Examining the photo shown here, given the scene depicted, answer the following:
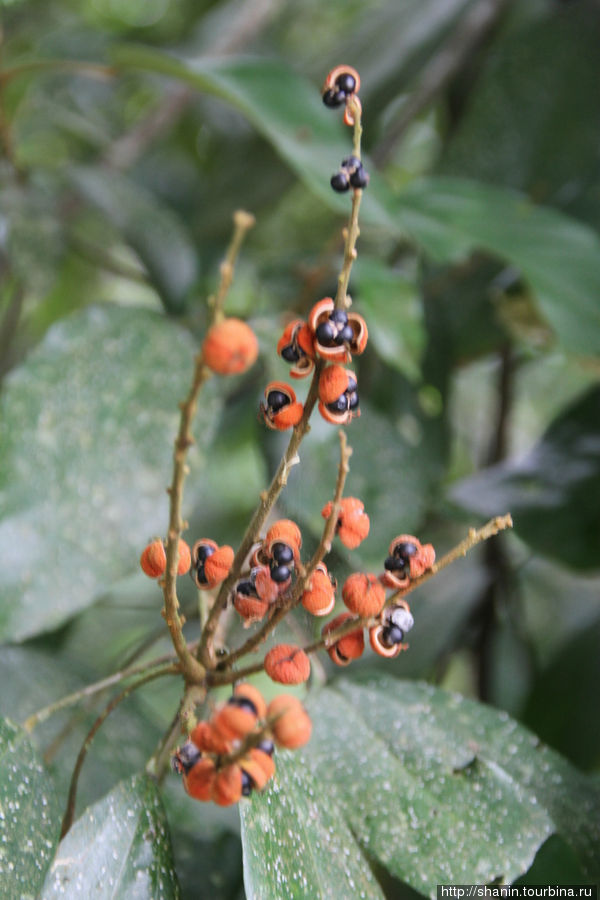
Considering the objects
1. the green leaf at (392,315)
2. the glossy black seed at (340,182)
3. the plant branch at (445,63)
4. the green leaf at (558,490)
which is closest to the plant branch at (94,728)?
the glossy black seed at (340,182)

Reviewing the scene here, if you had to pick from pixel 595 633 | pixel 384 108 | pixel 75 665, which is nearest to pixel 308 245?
pixel 384 108

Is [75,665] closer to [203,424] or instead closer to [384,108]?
[203,424]

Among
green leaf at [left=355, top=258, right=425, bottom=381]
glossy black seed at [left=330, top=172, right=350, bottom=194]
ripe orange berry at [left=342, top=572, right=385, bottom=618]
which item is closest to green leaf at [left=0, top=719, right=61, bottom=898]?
ripe orange berry at [left=342, top=572, right=385, bottom=618]

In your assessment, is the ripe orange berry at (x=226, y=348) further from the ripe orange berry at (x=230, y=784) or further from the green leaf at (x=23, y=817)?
the green leaf at (x=23, y=817)

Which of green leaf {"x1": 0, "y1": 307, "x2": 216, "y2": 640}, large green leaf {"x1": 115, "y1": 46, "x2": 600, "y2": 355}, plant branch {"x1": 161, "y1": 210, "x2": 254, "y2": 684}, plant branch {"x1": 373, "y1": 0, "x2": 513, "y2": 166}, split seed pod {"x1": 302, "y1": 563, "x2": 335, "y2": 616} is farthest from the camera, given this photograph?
plant branch {"x1": 373, "y1": 0, "x2": 513, "y2": 166}

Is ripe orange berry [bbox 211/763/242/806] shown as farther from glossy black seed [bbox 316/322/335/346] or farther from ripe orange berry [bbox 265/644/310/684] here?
glossy black seed [bbox 316/322/335/346]

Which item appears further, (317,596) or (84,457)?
(84,457)

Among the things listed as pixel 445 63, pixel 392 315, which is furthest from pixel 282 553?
pixel 445 63

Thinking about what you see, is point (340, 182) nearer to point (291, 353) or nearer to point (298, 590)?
point (291, 353)
